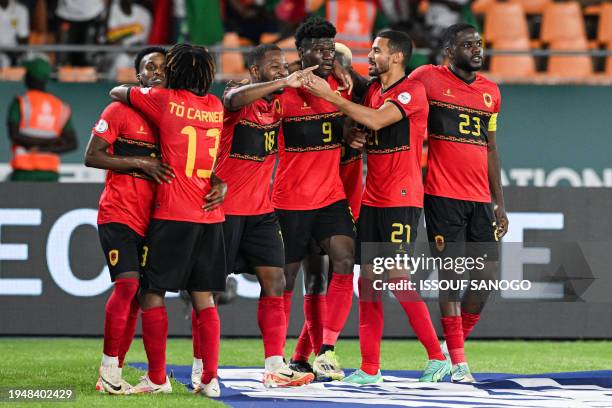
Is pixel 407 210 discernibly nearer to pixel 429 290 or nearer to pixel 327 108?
pixel 327 108

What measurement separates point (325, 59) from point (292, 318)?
362cm

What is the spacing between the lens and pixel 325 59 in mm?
7895

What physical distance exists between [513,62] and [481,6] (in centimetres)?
116

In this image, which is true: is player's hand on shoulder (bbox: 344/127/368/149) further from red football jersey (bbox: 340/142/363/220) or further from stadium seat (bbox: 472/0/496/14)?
stadium seat (bbox: 472/0/496/14)

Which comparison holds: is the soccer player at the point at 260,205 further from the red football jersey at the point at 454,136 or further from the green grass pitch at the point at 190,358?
the red football jersey at the point at 454,136

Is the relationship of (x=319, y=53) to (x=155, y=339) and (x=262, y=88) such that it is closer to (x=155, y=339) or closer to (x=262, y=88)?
(x=262, y=88)

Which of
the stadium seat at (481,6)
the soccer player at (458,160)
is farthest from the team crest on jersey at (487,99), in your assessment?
the stadium seat at (481,6)

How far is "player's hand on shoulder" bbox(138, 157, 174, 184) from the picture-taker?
7.18 meters

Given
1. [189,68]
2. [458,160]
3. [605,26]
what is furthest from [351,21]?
[189,68]

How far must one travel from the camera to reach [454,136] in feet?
26.8

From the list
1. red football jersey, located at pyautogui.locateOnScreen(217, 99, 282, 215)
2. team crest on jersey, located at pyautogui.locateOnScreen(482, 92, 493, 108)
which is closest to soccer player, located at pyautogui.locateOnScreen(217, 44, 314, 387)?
red football jersey, located at pyautogui.locateOnScreen(217, 99, 282, 215)

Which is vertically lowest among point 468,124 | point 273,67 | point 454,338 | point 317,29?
point 454,338

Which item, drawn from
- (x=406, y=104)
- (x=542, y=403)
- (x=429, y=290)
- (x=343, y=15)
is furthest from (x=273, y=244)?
(x=343, y=15)

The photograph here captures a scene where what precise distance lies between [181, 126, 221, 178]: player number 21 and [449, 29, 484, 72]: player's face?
6.18 ft
